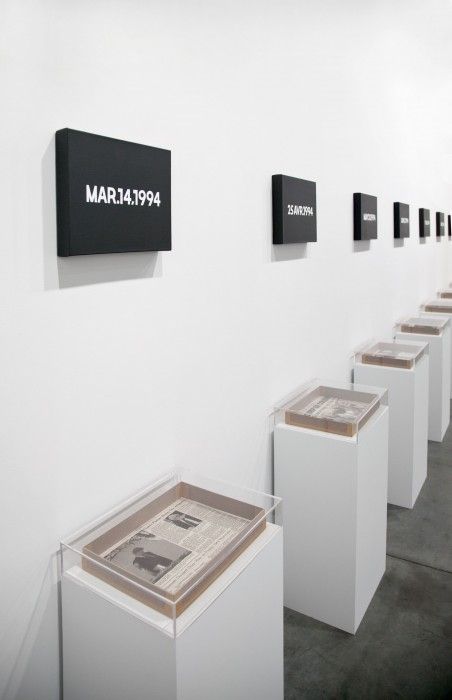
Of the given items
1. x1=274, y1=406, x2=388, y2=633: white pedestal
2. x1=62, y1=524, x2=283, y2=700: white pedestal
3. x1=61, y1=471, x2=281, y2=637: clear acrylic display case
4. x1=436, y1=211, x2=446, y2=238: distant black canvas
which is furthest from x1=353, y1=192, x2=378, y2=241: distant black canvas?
x1=436, y1=211, x2=446, y2=238: distant black canvas

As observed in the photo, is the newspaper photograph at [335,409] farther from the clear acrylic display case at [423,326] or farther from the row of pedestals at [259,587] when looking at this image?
the clear acrylic display case at [423,326]

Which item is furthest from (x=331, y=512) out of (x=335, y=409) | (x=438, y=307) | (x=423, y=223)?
(x=423, y=223)

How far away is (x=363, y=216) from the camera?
3.28 meters

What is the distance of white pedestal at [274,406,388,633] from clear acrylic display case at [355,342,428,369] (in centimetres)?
88

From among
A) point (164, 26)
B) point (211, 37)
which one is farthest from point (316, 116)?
point (164, 26)

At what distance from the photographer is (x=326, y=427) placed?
2189 mm

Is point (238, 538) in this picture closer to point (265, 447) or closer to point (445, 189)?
point (265, 447)

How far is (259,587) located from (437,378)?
116 inches

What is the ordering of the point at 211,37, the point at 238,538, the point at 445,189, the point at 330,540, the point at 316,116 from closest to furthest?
the point at 238,538 < the point at 211,37 < the point at 330,540 < the point at 316,116 < the point at 445,189

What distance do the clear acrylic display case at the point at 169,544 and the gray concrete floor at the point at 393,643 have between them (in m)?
0.74

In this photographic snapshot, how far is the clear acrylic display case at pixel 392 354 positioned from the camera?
10.3 ft

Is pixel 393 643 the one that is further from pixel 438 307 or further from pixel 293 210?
pixel 438 307

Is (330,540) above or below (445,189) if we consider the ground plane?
below

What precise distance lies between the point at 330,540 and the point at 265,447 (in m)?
0.44
